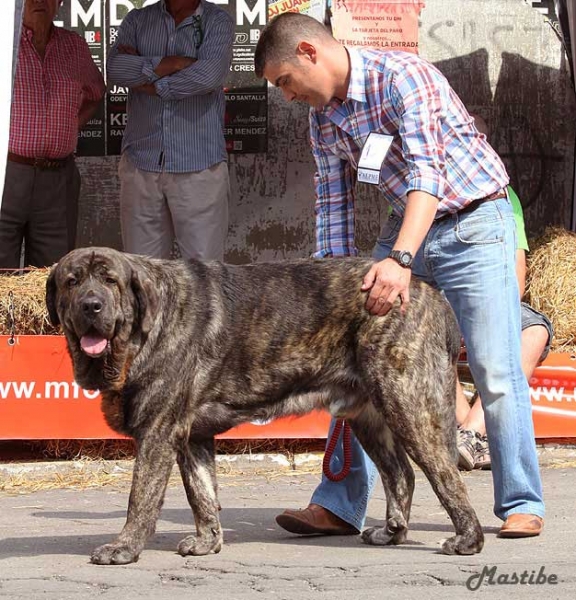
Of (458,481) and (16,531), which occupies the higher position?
(458,481)

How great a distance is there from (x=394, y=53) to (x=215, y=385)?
1.71m

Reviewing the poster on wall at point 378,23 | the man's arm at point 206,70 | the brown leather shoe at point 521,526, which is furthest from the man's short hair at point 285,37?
the poster on wall at point 378,23

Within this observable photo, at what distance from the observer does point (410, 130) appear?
5.40 meters

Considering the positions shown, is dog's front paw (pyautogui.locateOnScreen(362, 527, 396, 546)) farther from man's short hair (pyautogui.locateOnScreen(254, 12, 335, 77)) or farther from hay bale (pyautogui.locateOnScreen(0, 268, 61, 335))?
hay bale (pyautogui.locateOnScreen(0, 268, 61, 335))

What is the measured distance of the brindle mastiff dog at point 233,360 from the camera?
17.4 ft

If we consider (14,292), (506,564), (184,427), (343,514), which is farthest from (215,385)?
(14,292)

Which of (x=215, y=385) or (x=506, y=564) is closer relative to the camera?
(x=506, y=564)

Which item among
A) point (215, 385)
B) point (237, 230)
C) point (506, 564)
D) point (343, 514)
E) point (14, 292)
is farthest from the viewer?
point (237, 230)

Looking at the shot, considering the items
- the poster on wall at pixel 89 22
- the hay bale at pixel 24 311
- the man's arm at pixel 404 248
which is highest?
the poster on wall at pixel 89 22

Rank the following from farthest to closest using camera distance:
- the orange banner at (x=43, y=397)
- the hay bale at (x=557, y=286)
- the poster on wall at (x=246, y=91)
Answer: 1. the poster on wall at (x=246, y=91)
2. the hay bale at (x=557, y=286)
3. the orange banner at (x=43, y=397)

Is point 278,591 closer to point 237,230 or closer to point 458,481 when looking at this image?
point 458,481

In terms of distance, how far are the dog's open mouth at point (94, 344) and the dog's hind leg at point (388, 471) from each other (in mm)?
1249

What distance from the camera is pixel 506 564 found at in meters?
5.11

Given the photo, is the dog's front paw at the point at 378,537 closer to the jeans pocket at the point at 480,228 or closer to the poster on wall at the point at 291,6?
the jeans pocket at the point at 480,228
